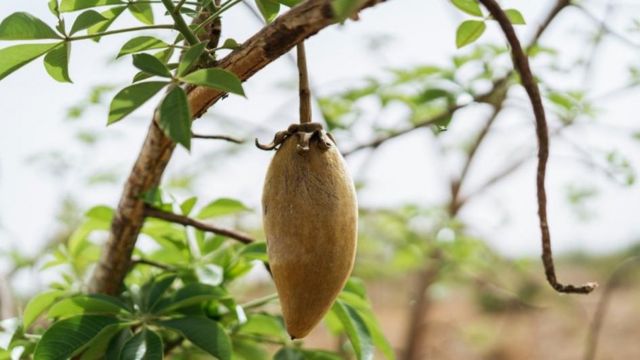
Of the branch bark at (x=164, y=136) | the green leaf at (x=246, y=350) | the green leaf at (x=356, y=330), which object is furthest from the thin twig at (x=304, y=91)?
the green leaf at (x=246, y=350)

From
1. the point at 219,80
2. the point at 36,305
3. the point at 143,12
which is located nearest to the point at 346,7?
the point at 219,80

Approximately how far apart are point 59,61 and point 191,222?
0.27 meters

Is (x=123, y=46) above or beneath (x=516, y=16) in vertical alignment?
above

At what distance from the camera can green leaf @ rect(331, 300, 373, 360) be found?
0.80 m

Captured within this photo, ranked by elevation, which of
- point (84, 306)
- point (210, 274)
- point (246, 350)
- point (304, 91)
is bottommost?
point (246, 350)

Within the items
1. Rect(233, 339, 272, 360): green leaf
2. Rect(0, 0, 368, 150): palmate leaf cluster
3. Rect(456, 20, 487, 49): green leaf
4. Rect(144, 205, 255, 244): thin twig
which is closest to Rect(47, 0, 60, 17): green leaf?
Rect(0, 0, 368, 150): palmate leaf cluster

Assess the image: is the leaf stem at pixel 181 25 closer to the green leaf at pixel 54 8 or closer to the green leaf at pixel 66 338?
the green leaf at pixel 54 8

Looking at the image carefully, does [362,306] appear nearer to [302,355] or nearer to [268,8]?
[302,355]

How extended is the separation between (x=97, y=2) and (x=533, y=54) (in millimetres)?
833

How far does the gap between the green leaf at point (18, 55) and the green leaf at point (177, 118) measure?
0.17m

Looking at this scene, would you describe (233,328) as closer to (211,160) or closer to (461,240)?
(461,240)

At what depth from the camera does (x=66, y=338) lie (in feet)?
2.41

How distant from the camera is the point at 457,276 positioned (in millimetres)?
2695

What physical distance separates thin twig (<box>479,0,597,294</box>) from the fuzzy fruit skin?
0.17 meters
